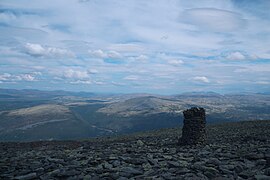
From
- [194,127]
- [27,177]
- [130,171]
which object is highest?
[194,127]

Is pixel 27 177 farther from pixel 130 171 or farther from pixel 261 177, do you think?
pixel 261 177

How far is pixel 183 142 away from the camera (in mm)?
25562

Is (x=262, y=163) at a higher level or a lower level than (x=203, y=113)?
lower

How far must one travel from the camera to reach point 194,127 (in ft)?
82.4

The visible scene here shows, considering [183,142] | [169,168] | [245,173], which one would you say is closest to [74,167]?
[169,168]

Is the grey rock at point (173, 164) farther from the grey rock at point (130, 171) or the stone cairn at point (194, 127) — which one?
the stone cairn at point (194, 127)

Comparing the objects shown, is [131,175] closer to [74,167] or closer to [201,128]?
[74,167]

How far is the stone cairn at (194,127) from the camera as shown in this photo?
82.1ft

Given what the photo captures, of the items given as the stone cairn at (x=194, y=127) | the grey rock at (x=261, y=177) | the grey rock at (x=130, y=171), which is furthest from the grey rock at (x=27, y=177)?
the stone cairn at (x=194, y=127)

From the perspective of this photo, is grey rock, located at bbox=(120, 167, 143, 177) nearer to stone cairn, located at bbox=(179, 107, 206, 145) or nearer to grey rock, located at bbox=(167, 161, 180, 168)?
grey rock, located at bbox=(167, 161, 180, 168)

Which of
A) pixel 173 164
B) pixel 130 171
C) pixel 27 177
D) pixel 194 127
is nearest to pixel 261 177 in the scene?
pixel 173 164

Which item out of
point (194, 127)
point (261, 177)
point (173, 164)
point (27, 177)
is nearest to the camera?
point (261, 177)

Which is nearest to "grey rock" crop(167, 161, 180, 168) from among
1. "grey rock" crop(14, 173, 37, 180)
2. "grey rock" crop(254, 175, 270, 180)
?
"grey rock" crop(254, 175, 270, 180)

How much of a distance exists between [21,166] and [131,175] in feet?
24.9
